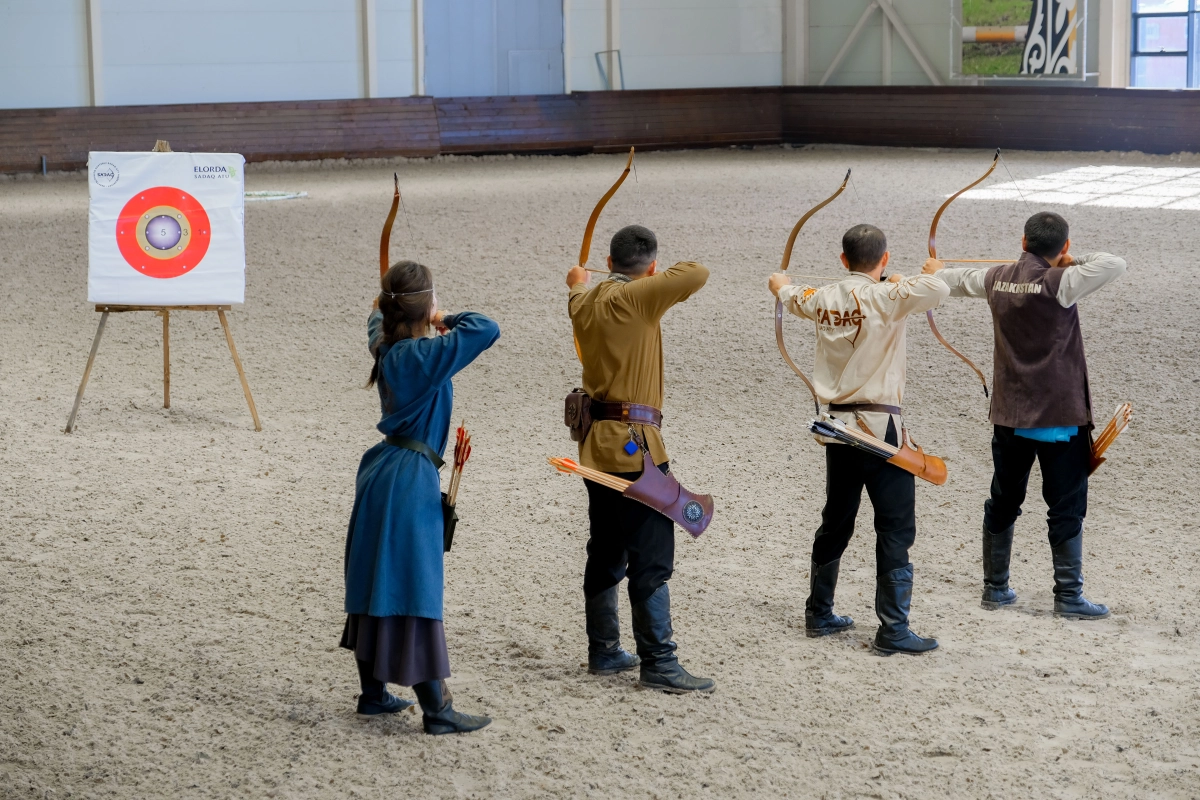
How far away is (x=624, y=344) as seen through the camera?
3588 mm

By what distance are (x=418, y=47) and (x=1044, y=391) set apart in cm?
1588

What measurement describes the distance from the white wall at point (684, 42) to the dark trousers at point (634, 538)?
55.9 ft

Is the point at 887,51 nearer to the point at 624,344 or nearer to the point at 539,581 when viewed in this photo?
the point at 539,581

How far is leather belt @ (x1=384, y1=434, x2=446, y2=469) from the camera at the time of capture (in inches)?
132

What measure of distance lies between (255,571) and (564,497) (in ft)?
4.59

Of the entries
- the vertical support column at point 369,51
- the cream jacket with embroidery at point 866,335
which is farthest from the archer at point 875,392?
the vertical support column at point 369,51

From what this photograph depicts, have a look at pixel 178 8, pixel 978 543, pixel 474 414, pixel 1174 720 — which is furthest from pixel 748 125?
pixel 1174 720

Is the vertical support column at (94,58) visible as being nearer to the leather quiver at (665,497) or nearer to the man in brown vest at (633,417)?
the man in brown vest at (633,417)

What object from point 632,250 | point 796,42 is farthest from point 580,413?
point 796,42

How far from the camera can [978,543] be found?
4938mm

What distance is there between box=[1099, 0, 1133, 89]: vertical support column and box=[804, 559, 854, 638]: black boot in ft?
47.9

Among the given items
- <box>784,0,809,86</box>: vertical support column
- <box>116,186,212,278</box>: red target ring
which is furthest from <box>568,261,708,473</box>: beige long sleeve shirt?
<box>784,0,809,86</box>: vertical support column

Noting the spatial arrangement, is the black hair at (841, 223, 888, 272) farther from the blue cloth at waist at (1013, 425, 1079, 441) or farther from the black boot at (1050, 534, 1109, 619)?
the black boot at (1050, 534, 1109, 619)

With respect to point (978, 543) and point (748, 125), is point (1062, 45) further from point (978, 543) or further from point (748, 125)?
point (978, 543)
